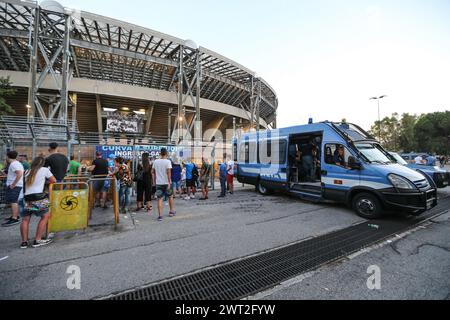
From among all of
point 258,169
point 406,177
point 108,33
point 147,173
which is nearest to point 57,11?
point 108,33

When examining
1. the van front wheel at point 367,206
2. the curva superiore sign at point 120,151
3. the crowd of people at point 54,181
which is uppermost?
the curva superiore sign at point 120,151

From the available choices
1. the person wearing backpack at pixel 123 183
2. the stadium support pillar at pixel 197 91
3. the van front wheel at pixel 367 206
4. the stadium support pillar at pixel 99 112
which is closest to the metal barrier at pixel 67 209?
the person wearing backpack at pixel 123 183

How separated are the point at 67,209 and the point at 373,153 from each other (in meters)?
8.09

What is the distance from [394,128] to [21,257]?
64.4m

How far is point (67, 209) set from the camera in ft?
12.9

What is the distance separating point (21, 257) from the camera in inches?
121

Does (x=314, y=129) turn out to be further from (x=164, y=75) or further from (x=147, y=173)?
(x=164, y=75)

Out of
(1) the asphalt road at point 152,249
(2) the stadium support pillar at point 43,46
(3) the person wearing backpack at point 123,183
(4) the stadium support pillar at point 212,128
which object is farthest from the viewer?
(4) the stadium support pillar at point 212,128

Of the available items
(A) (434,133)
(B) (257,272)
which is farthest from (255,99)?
(A) (434,133)

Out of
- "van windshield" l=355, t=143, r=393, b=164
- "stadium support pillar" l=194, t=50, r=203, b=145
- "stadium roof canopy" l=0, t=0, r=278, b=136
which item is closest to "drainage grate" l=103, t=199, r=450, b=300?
"van windshield" l=355, t=143, r=393, b=164

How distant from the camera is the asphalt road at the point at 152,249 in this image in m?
2.38

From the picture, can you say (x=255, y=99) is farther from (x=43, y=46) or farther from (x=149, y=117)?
(x=43, y=46)

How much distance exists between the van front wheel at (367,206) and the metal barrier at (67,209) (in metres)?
7.07

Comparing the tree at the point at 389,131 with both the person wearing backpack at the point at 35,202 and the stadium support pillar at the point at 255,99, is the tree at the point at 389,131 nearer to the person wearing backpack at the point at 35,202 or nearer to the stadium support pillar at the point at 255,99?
the stadium support pillar at the point at 255,99
